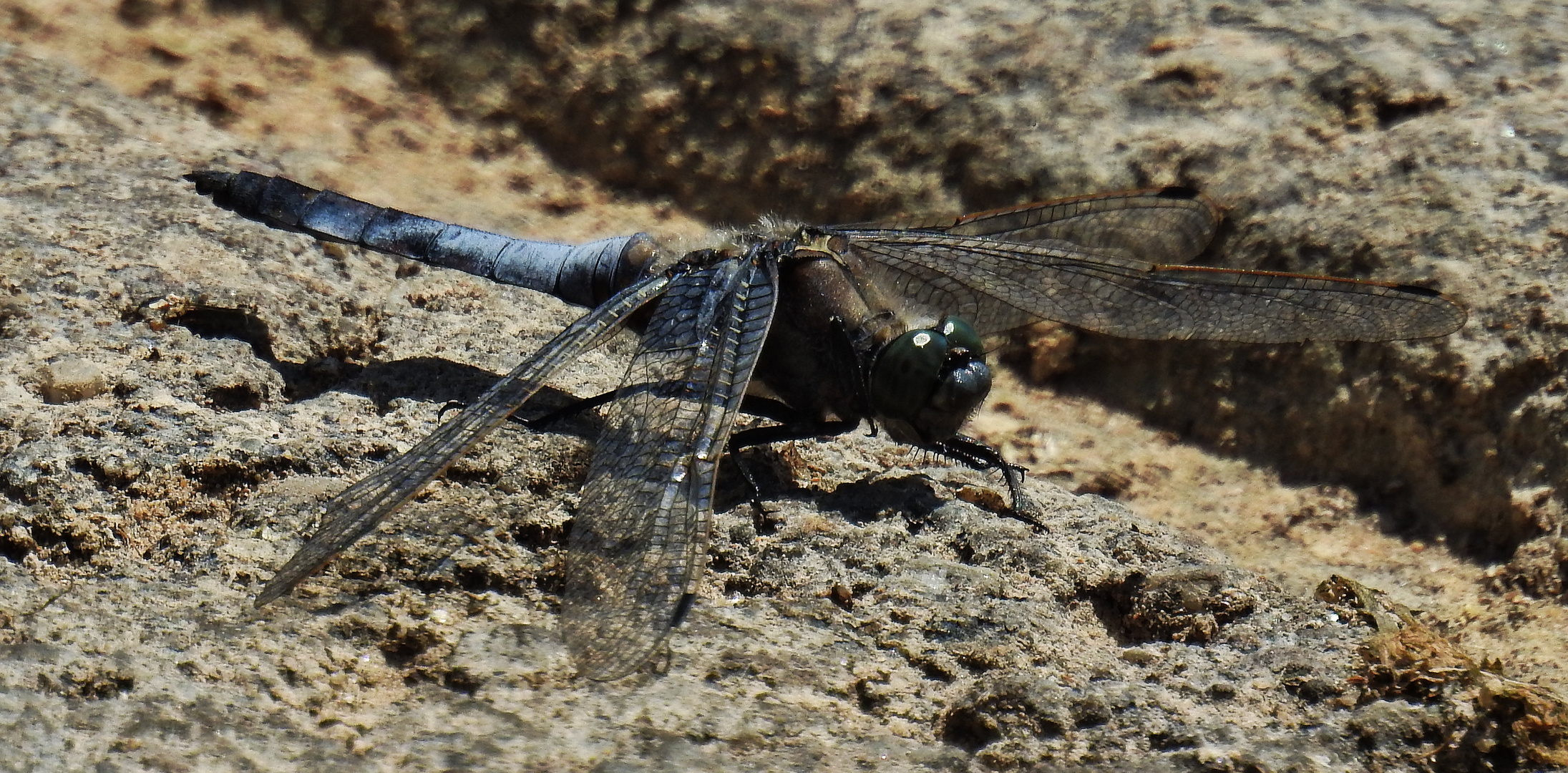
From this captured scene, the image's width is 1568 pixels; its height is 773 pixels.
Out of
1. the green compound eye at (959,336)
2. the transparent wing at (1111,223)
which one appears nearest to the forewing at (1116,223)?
the transparent wing at (1111,223)

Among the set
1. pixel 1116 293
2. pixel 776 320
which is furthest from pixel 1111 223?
pixel 776 320

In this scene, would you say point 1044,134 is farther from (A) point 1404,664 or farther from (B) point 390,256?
(A) point 1404,664

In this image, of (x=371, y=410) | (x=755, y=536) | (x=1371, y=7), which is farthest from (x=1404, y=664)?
(x=1371, y=7)

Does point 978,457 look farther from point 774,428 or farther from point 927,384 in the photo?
point 774,428

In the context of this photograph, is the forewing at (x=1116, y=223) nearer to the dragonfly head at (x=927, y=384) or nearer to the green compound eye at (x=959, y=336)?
the green compound eye at (x=959, y=336)

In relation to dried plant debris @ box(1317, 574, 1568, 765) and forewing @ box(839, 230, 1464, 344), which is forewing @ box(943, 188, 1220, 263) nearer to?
forewing @ box(839, 230, 1464, 344)

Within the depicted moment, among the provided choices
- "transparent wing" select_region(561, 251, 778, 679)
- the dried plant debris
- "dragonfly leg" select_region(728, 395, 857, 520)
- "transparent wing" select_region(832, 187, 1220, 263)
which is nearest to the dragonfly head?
"dragonfly leg" select_region(728, 395, 857, 520)
